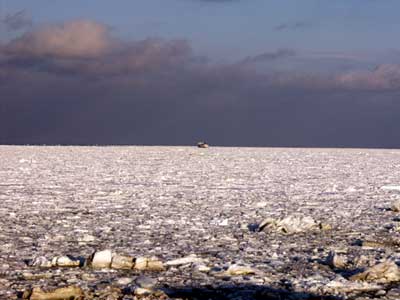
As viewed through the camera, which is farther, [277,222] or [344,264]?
[277,222]

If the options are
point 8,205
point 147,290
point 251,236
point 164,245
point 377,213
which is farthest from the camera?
point 8,205

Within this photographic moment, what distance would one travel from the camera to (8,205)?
1139 cm

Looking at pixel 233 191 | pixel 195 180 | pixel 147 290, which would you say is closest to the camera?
pixel 147 290

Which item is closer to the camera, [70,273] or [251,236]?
[70,273]

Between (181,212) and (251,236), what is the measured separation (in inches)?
92.9

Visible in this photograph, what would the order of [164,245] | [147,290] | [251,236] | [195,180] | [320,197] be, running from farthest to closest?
[195,180], [320,197], [251,236], [164,245], [147,290]

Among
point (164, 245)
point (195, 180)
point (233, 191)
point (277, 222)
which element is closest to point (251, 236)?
point (277, 222)

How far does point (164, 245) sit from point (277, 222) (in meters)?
1.62

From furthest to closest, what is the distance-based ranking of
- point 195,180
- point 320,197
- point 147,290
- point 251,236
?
point 195,180, point 320,197, point 251,236, point 147,290

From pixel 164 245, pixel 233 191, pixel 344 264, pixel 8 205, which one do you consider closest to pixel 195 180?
pixel 233 191

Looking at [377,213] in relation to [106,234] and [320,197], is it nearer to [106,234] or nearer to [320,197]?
[320,197]

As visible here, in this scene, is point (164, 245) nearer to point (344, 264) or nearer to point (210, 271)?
point (210, 271)

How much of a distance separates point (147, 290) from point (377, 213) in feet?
18.6

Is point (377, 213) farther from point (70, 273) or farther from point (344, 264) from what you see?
point (70, 273)
